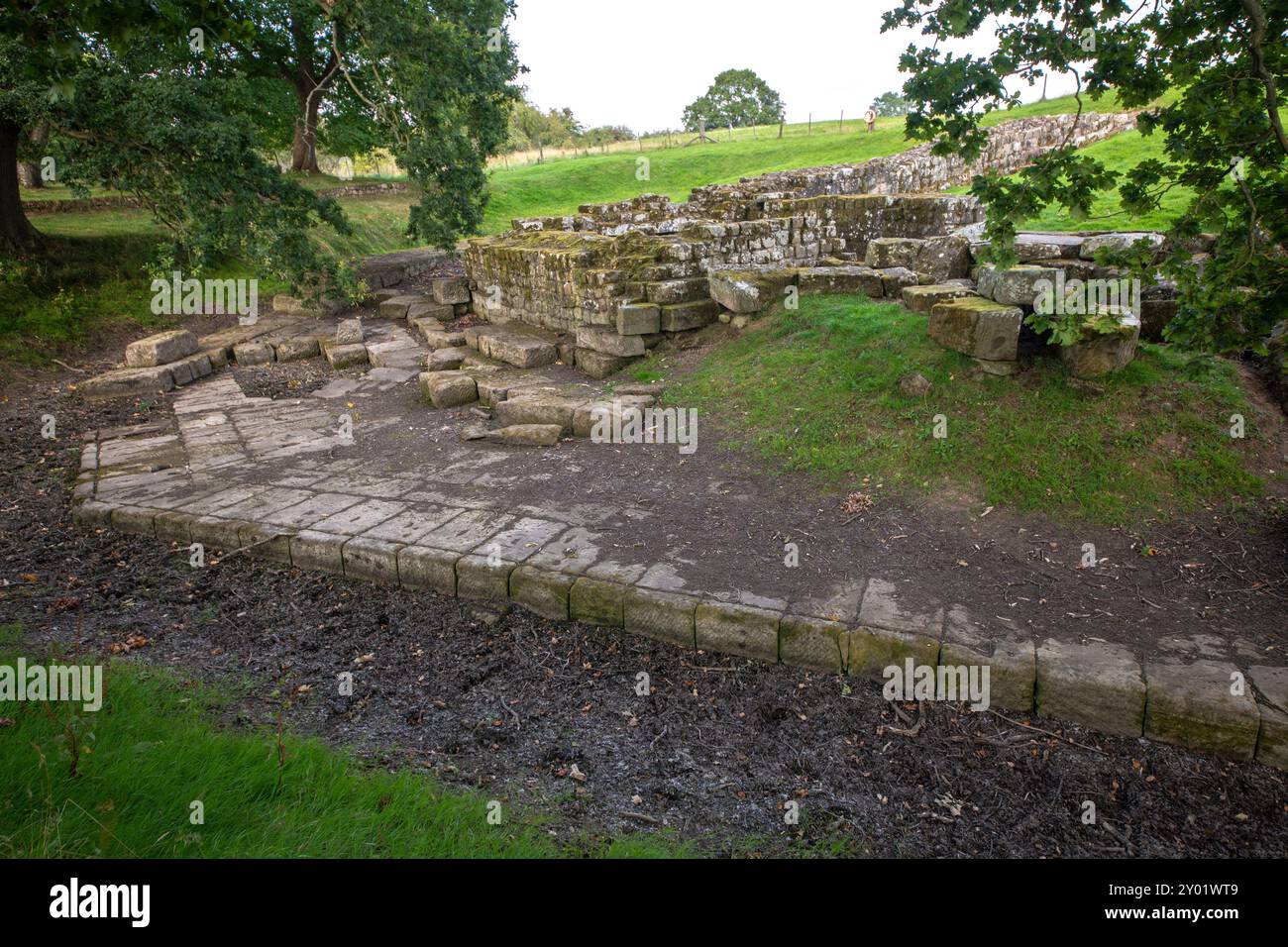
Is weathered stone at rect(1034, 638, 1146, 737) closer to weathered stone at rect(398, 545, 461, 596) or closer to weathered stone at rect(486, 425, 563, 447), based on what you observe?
weathered stone at rect(398, 545, 461, 596)

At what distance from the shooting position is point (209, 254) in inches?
423

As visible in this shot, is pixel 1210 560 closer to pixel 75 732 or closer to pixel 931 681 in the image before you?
pixel 931 681

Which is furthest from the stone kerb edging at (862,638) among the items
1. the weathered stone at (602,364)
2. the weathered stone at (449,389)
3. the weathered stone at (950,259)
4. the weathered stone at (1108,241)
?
the weathered stone at (950,259)

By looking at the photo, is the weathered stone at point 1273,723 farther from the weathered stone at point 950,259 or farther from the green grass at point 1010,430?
the weathered stone at point 950,259

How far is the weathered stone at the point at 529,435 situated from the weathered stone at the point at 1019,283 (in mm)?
4170

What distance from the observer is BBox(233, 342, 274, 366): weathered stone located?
1145cm

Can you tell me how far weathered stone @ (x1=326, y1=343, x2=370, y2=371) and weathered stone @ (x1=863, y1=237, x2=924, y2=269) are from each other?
7566mm

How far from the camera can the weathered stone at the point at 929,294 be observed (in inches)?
265

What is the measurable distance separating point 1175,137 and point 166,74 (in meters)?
12.6

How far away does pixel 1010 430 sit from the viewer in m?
5.48

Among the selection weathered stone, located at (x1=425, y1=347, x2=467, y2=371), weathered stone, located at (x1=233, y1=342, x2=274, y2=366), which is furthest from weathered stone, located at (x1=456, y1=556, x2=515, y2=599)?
weathered stone, located at (x1=233, y1=342, x2=274, y2=366)

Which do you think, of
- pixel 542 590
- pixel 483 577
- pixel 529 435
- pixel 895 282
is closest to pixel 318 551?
pixel 483 577
